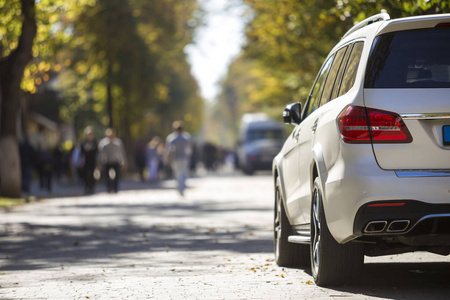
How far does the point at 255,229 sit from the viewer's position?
14516 mm

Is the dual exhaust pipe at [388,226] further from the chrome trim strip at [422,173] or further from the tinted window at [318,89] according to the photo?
the tinted window at [318,89]

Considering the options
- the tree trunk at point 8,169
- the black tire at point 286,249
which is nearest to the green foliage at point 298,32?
the black tire at point 286,249

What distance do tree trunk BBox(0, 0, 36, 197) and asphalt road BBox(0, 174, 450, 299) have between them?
710cm

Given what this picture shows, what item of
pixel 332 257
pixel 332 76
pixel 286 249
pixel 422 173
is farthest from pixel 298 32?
pixel 422 173

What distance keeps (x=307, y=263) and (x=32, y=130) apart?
61883mm

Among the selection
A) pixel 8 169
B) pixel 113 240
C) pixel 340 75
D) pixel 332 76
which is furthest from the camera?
pixel 8 169

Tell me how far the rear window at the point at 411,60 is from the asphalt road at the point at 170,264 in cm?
152

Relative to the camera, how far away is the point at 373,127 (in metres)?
6.55

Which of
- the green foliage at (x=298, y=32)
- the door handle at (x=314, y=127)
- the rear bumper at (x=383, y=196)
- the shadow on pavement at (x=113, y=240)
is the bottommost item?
the shadow on pavement at (x=113, y=240)

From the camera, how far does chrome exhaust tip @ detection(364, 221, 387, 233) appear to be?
21.0 feet

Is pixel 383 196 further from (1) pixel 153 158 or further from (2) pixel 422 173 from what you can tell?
(1) pixel 153 158

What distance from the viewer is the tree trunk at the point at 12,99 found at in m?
25.3

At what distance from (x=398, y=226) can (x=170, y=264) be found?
155 inches

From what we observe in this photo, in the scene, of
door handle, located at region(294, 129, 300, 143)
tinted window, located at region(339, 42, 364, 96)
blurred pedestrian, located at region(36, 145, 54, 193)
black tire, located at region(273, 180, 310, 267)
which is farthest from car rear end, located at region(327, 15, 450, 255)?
blurred pedestrian, located at region(36, 145, 54, 193)
